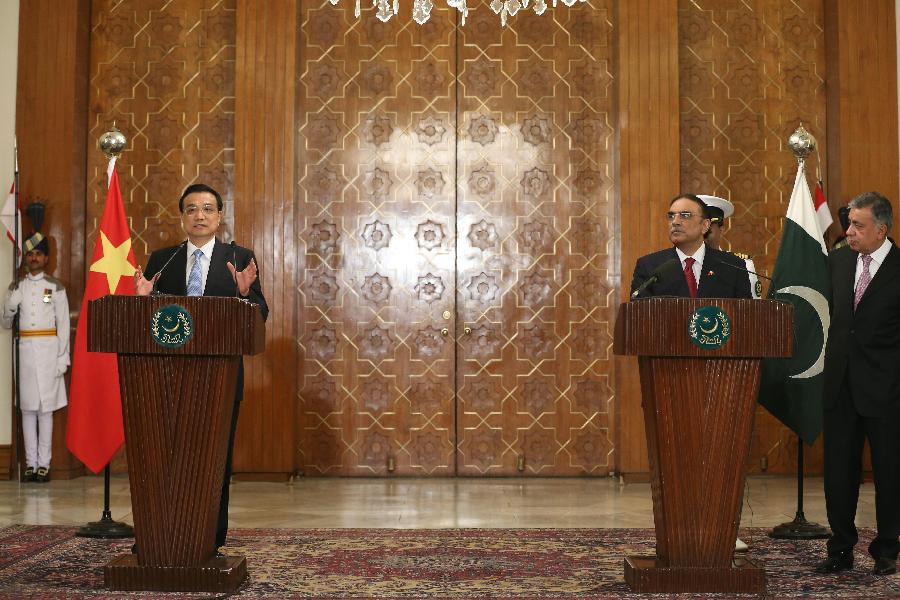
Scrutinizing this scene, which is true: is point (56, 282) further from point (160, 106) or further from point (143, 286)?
point (143, 286)

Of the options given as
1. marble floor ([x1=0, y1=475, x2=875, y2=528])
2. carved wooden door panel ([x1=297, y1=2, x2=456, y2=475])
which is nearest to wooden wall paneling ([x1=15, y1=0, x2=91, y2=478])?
marble floor ([x1=0, y1=475, x2=875, y2=528])

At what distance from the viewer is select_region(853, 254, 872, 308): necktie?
424 cm

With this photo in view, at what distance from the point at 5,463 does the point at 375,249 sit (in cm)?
319

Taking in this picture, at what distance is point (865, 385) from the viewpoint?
412 centimetres

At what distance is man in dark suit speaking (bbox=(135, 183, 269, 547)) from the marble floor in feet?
5.27

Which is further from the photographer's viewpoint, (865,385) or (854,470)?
(854,470)

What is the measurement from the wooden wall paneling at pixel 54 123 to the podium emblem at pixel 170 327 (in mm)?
4094

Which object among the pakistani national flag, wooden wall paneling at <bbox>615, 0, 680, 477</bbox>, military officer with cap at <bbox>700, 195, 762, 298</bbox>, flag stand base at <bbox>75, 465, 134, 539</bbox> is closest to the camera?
military officer with cap at <bbox>700, 195, 762, 298</bbox>

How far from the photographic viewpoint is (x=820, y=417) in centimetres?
554

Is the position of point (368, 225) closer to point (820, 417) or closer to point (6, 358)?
point (6, 358)

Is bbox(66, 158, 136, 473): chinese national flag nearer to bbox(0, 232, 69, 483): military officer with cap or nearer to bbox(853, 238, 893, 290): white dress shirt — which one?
bbox(0, 232, 69, 483): military officer with cap

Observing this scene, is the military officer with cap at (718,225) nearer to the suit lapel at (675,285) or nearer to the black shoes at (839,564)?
the suit lapel at (675,285)

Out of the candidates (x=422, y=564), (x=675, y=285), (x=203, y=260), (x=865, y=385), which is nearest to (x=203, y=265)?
(x=203, y=260)

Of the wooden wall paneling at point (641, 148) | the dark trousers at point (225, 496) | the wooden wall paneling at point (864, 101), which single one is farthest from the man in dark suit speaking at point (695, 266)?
the wooden wall paneling at point (864, 101)
